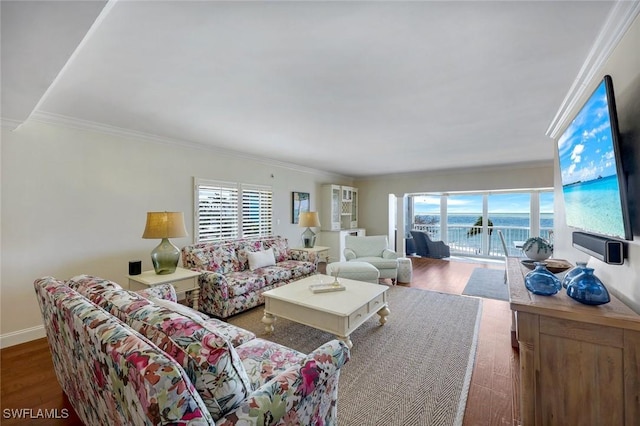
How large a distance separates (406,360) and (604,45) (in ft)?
8.27

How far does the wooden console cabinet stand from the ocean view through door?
5953 millimetres

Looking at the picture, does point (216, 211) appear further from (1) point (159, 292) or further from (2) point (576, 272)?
(2) point (576, 272)

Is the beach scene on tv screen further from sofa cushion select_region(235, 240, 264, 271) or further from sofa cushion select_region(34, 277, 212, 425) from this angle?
sofa cushion select_region(235, 240, 264, 271)

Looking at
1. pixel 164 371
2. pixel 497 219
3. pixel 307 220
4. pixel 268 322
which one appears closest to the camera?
pixel 164 371

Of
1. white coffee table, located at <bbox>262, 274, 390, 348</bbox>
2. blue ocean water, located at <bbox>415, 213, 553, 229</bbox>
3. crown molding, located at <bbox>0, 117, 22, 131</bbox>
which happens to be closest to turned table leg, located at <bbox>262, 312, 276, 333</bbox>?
white coffee table, located at <bbox>262, 274, 390, 348</bbox>

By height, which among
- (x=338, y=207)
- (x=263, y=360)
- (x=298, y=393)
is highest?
(x=338, y=207)

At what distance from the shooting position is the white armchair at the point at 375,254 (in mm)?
4469

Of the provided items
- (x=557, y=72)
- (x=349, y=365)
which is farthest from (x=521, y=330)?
(x=557, y=72)

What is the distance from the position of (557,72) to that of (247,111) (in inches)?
98.4

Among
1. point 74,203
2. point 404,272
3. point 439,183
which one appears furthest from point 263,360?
point 439,183

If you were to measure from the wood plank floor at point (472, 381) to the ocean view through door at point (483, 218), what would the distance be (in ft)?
15.5

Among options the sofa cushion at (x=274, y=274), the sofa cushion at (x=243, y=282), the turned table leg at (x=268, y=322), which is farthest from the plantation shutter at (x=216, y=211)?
the turned table leg at (x=268, y=322)

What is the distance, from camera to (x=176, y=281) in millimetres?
2846

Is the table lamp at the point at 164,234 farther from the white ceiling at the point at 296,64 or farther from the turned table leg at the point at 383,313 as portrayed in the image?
the turned table leg at the point at 383,313
